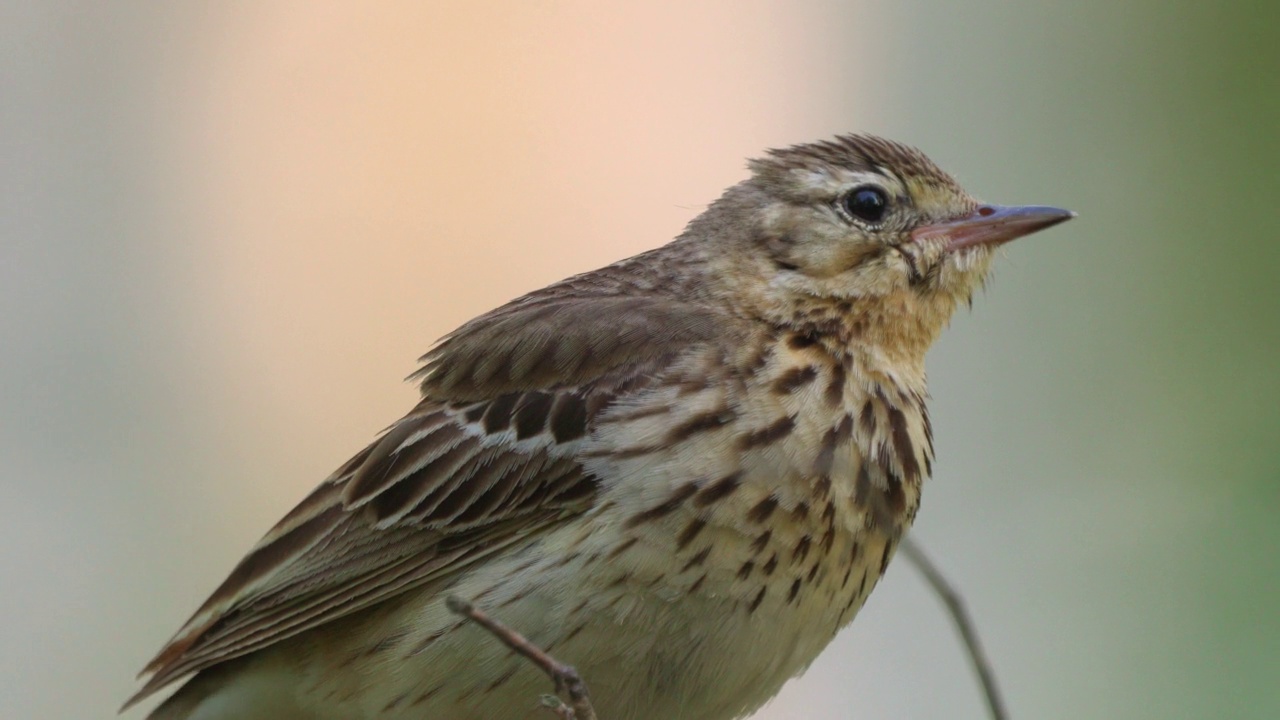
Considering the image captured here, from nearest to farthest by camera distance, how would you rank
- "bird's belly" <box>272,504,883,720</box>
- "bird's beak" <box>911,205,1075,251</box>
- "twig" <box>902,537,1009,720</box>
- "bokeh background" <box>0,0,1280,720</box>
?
"twig" <box>902,537,1009,720</box>
"bird's belly" <box>272,504,883,720</box>
"bird's beak" <box>911,205,1075,251</box>
"bokeh background" <box>0,0,1280,720</box>

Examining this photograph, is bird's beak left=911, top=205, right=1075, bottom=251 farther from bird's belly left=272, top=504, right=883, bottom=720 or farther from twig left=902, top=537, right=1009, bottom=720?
twig left=902, top=537, right=1009, bottom=720

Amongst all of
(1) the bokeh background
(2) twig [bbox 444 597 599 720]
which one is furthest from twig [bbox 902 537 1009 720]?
(1) the bokeh background

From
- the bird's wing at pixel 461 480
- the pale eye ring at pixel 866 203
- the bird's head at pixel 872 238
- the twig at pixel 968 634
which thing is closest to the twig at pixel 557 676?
the twig at pixel 968 634

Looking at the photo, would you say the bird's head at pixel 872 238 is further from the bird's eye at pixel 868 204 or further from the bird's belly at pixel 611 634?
the bird's belly at pixel 611 634

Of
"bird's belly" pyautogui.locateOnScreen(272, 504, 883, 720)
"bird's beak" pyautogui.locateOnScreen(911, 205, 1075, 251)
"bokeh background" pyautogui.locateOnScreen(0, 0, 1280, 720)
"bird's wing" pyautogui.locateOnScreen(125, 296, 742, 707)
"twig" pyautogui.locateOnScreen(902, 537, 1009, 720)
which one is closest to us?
"twig" pyautogui.locateOnScreen(902, 537, 1009, 720)

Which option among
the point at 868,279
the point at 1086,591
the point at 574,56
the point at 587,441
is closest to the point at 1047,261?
the point at 1086,591

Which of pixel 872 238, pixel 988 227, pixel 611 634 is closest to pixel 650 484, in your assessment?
pixel 611 634

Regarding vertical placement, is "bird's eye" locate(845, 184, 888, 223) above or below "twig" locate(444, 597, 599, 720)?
above

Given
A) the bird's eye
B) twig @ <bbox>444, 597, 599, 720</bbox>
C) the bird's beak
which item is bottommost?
twig @ <bbox>444, 597, 599, 720</bbox>

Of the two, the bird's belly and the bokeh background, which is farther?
the bokeh background
